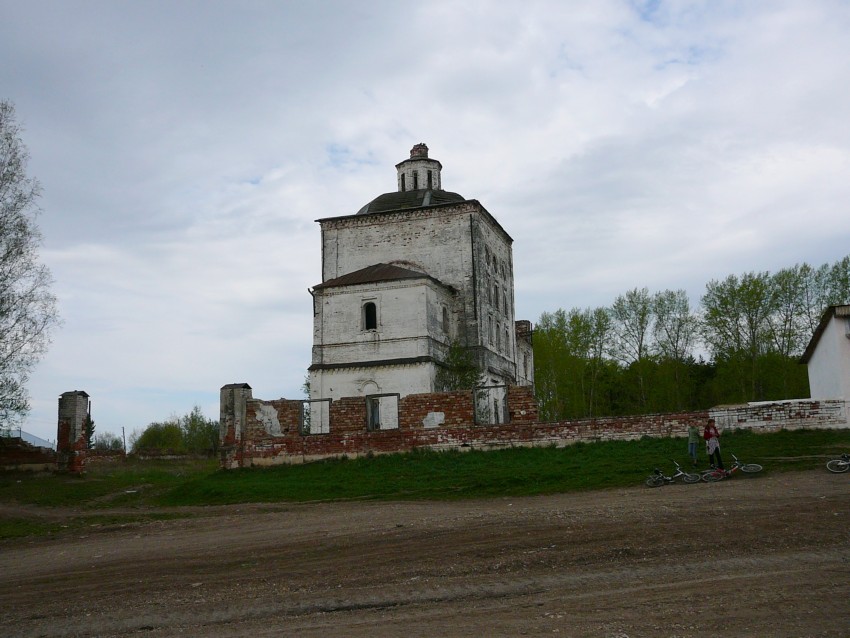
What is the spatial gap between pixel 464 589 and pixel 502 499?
690 cm

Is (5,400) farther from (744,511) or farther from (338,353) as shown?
(744,511)

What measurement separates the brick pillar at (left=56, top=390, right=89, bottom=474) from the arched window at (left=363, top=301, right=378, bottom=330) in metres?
12.4

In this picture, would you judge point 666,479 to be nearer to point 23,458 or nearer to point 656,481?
point 656,481

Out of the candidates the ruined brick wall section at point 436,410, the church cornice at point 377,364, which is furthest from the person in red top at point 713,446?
the church cornice at point 377,364

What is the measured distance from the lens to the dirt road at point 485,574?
7.89m

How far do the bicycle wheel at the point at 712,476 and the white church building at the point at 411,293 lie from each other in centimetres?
1813

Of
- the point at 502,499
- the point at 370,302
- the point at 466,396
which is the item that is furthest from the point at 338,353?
the point at 502,499

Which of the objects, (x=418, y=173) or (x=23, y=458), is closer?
(x=23, y=458)

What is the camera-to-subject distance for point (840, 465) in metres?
15.0

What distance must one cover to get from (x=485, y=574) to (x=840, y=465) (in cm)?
850

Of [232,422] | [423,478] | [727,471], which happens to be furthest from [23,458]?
[727,471]

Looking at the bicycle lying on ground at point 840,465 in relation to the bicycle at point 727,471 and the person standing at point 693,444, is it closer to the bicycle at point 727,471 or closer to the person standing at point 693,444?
the bicycle at point 727,471

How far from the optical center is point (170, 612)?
9.09 metres

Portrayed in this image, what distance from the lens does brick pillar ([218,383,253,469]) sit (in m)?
23.4
